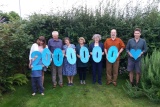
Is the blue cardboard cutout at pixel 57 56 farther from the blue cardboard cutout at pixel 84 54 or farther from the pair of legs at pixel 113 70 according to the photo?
the pair of legs at pixel 113 70

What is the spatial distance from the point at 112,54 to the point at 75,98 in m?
1.82

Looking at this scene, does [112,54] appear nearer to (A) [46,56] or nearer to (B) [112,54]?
(B) [112,54]

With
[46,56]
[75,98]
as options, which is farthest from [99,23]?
[75,98]

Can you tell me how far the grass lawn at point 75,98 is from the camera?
581 centimetres

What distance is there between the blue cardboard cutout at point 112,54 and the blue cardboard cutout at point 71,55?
1083 mm

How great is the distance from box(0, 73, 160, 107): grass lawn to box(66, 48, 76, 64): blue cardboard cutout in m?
Result: 0.85

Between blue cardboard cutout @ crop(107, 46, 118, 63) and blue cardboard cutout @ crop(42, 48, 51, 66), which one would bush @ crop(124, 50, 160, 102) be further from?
blue cardboard cutout @ crop(42, 48, 51, 66)

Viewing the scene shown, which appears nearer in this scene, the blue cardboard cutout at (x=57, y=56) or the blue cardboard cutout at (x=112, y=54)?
the blue cardboard cutout at (x=57, y=56)

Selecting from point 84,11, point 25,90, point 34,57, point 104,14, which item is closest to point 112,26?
point 104,14

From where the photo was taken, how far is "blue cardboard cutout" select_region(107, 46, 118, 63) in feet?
22.6

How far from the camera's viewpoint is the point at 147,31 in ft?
25.9

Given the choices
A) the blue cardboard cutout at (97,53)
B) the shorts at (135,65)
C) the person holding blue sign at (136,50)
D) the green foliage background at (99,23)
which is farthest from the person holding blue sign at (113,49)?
the green foliage background at (99,23)

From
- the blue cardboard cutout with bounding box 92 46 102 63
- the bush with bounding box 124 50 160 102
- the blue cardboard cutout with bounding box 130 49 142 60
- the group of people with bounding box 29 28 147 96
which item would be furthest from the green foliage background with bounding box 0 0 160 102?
the bush with bounding box 124 50 160 102

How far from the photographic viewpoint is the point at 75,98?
6.23m
